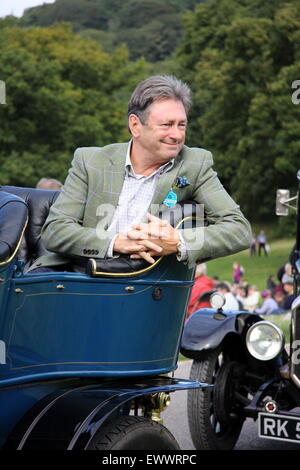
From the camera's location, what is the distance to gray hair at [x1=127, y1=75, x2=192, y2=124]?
407cm

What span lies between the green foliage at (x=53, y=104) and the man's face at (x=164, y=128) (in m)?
31.6

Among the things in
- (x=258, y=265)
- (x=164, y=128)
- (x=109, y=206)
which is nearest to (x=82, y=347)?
(x=109, y=206)

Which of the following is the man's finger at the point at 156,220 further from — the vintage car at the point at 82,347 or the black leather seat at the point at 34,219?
the black leather seat at the point at 34,219

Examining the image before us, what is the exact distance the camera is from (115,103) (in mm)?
43375

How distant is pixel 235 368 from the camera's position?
6.64 m

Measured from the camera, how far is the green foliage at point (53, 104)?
120 ft

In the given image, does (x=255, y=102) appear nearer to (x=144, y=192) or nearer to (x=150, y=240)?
(x=144, y=192)

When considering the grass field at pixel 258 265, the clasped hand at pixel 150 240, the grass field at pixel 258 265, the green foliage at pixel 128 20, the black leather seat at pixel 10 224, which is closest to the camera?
the black leather seat at pixel 10 224

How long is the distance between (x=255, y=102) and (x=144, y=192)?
3337 cm

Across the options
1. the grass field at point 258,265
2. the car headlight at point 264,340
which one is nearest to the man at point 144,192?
the car headlight at point 264,340

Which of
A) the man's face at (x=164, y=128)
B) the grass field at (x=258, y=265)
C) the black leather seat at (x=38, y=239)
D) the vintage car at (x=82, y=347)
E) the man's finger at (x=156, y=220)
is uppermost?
the man's face at (x=164, y=128)

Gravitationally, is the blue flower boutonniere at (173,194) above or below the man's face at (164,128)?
below

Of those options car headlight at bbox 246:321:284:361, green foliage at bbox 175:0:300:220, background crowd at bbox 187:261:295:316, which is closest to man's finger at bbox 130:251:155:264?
car headlight at bbox 246:321:284:361
